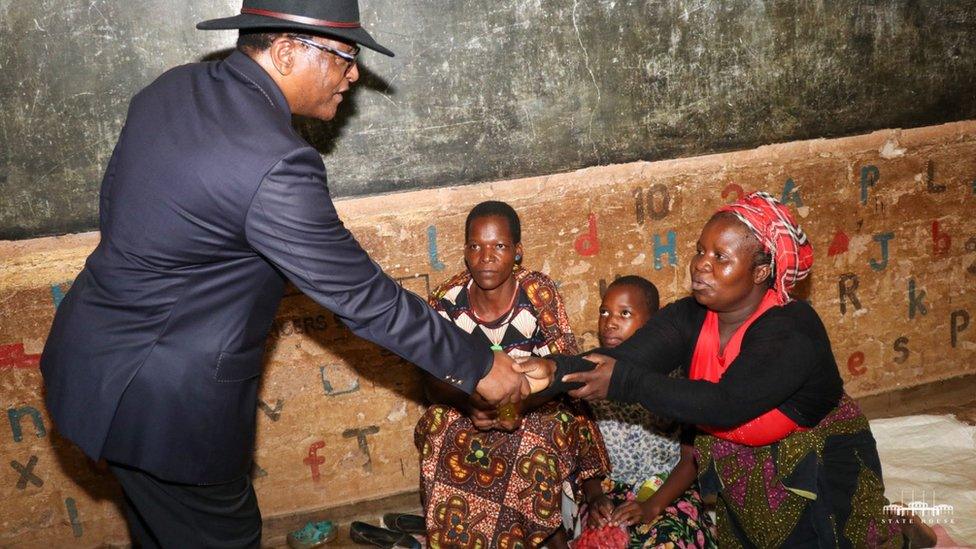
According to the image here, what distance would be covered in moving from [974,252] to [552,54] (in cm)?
287

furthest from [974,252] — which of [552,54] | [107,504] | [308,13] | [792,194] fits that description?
[107,504]

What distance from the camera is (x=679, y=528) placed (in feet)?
9.75

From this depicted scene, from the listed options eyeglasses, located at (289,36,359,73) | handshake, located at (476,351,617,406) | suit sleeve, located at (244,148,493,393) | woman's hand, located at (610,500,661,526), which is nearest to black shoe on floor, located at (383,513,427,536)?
woman's hand, located at (610,500,661,526)

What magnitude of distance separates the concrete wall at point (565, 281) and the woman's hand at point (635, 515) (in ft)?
4.39

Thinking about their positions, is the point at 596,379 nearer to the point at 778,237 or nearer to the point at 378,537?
the point at 778,237

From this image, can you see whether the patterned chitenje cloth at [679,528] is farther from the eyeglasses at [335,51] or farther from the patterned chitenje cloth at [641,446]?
the eyeglasses at [335,51]

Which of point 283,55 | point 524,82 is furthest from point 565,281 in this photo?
point 283,55

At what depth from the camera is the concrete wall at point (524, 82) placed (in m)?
3.47

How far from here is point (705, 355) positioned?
2797mm

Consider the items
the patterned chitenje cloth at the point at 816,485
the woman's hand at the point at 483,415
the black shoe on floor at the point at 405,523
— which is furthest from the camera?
the black shoe on floor at the point at 405,523

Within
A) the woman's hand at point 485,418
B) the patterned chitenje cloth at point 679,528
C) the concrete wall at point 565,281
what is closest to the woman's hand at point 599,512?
the patterned chitenje cloth at point 679,528

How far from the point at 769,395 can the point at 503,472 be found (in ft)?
4.23

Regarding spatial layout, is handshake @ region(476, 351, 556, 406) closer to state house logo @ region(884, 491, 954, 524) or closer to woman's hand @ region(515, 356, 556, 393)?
woman's hand @ region(515, 356, 556, 393)

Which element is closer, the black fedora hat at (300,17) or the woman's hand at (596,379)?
the black fedora hat at (300,17)
